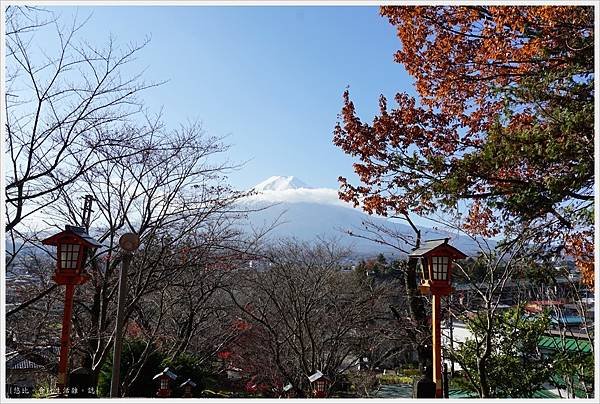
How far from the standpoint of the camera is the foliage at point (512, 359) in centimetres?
580

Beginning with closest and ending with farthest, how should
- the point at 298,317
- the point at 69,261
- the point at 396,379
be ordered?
the point at 69,261
the point at 298,317
the point at 396,379

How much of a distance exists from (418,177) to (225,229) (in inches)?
99.8

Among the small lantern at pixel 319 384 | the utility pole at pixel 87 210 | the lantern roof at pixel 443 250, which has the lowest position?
the small lantern at pixel 319 384

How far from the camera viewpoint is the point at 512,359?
5.92 metres

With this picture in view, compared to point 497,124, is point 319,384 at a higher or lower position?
lower

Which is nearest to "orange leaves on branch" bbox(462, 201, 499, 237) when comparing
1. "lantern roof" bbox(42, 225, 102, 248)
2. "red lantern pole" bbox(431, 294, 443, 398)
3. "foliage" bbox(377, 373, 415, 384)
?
"red lantern pole" bbox(431, 294, 443, 398)

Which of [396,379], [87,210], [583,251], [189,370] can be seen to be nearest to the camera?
[583,251]

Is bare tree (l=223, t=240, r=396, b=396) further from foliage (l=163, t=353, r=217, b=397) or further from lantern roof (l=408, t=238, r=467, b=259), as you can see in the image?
lantern roof (l=408, t=238, r=467, b=259)

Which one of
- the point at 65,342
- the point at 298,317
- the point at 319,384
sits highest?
the point at 65,342

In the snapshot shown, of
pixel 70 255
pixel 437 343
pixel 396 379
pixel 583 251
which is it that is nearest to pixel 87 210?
pixel 70 255

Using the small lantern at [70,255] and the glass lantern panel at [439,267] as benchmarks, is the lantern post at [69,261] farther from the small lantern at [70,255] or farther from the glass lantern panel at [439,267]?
the glass lantern panel at [439,267]

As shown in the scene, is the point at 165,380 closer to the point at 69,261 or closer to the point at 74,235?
the point at 69,261

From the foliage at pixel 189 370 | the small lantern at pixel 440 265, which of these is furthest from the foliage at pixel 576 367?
the foliage at pixel 189 370

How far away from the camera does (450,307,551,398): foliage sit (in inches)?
228
